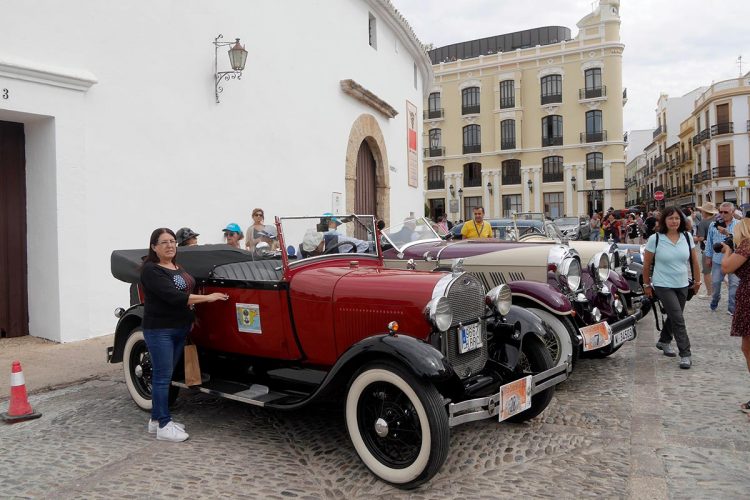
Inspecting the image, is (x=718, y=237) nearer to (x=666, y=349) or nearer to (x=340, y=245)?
(x=666, y=349)

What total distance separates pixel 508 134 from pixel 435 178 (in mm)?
6236

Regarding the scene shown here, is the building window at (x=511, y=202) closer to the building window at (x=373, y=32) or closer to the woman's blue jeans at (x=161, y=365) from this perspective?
the building window at (x=373, y=32)

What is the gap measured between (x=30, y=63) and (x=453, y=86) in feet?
126

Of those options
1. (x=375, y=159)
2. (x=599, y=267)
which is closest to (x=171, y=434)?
(x=599, y=267)

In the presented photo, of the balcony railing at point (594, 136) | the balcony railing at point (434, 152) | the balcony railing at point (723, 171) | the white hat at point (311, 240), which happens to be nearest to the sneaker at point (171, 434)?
the white hat at point (311, 240)

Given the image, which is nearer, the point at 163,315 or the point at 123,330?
the point at 163,315

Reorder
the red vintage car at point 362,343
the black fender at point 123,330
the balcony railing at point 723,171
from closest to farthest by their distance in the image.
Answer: the red vintage car at point 362,343 < the black fender at point 123,330 < the balcony railing at point 723,171

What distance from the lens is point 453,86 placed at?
138 ft

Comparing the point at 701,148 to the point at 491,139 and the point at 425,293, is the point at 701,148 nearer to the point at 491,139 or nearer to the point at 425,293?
the point at 491,139

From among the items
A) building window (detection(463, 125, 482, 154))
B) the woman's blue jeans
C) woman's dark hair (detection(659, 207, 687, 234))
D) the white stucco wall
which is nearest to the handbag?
the woman's blue jeans

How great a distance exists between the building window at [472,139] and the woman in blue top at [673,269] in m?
37.3

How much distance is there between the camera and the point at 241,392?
3918mm

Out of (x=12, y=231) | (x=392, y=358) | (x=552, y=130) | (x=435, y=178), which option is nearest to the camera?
(x=392, y=358)

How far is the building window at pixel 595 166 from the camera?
127 feet
